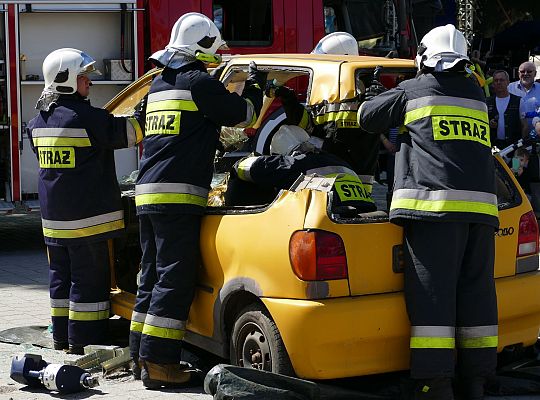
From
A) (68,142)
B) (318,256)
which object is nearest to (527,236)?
(318,256)

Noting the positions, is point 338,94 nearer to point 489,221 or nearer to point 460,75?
point 460,75

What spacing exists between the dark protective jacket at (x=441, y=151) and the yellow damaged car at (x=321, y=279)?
0.73ft

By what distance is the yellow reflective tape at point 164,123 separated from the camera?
541cm

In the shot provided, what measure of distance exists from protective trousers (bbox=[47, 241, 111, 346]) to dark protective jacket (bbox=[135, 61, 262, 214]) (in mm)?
905

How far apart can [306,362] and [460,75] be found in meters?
1.54

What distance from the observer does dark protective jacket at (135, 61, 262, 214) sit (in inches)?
211

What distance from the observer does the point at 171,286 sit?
5.37 meters

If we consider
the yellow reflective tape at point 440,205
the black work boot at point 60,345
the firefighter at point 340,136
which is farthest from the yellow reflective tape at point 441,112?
the black work boot at point 60,345

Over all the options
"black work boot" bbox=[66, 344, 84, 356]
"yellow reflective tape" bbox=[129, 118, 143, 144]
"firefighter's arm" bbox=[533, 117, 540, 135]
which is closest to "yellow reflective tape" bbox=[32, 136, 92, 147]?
"yellow reflective tape" bbox=[129, 118, 143, 144]

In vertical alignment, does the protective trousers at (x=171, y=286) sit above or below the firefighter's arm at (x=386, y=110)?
below

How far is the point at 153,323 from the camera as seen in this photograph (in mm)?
5418

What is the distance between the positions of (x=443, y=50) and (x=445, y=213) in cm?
78

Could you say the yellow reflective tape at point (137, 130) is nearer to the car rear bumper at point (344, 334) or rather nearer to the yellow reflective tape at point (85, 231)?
the yellow reflective tape at point (85, 231)

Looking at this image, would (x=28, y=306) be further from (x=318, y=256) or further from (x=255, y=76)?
(x=318, y=256)
